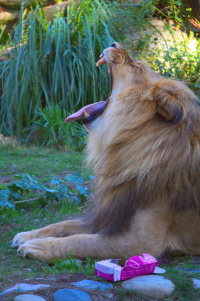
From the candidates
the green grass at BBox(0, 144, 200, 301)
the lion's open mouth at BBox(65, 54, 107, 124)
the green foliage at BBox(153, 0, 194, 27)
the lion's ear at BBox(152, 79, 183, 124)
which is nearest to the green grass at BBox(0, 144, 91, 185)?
the green grass at BBox(0, 144, 200, 301)

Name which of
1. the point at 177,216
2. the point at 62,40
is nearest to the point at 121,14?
the point at 62,40

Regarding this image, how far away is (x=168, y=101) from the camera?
2156 millimetres

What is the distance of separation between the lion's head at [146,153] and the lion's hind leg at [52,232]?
198mm

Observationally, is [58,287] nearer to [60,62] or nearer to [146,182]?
[146,182]

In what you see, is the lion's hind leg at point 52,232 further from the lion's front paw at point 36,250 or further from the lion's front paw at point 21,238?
the lion's front paw at point 36,250

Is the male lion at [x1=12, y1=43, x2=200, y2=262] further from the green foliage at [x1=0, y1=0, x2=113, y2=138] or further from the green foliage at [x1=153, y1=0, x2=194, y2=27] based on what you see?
the green foliage at [x1=153, y1=0, x2=194, y2=27]

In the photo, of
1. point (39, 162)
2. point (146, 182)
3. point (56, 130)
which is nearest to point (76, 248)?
point (146, 182)

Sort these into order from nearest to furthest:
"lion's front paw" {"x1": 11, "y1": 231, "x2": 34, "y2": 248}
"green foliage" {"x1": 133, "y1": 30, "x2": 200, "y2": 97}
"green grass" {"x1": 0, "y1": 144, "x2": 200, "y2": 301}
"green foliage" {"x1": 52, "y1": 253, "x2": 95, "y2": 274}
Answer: "green grass" {"x1": 0, "y1": 144, "x2": 200, "y2": 301} → "green foliage" {"x1": 52, "y1": 253, "x2": 95, "y2": 274} → "lion's front paw" {"x1": 11, "y1": 231, "x2": 34, "y2": 248} → "green foliage" {"x1": 133, "y1": 30, "x2": 200, "y2": 97}

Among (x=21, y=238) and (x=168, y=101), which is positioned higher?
(x=168, y=101)

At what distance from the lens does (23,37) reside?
276 inches

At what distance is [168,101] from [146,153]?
12.6 inches

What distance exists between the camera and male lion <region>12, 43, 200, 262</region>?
2.08 metres

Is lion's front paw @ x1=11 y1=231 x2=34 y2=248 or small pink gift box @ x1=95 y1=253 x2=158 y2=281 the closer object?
small pink gift box @ x1=95 y1=253 x2=158 y2=281

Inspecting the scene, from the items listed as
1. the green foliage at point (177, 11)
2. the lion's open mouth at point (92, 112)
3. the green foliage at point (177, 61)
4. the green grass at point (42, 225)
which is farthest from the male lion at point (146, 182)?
the green foliage at point (177, 11)
